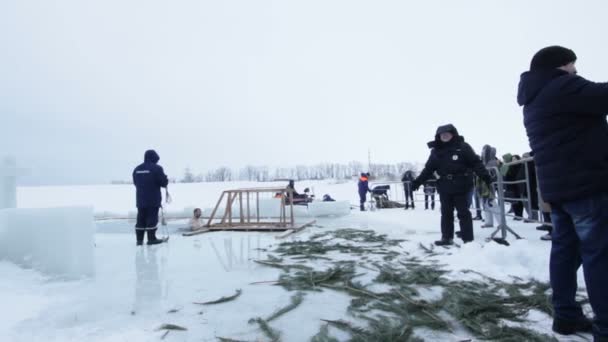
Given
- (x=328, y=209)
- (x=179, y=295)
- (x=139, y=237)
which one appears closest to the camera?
(x=179, y=295)

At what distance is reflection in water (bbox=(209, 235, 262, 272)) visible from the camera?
4.05m

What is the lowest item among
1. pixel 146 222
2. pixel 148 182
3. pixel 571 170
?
pixel 146 222

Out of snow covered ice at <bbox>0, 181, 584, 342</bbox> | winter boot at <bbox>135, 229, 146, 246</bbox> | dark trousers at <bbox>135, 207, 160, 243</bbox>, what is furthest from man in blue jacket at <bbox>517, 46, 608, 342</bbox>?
winter boot at <bbox>135, 229, 146, 246</bbox>

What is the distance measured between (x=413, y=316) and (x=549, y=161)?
1.23 meters

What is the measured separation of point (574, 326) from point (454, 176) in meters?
2.92

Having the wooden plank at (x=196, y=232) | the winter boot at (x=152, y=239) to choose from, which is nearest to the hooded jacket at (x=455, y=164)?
the winter boot at (x=152, y=239)

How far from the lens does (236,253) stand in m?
4.78

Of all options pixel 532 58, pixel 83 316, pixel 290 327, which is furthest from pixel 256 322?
pixel 532 58

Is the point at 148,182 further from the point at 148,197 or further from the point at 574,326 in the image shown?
the point at 574,326

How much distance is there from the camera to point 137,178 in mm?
5973

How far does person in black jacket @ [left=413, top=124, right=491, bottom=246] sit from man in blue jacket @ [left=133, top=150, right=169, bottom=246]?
4.69 m

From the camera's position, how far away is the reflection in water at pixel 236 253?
405cm

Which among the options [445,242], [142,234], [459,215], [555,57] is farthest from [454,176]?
[142,234]

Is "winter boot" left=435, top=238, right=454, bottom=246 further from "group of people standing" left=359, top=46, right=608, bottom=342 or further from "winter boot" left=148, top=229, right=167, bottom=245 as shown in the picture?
"winter boot" left=148, top=229, right=167, bottom=245
